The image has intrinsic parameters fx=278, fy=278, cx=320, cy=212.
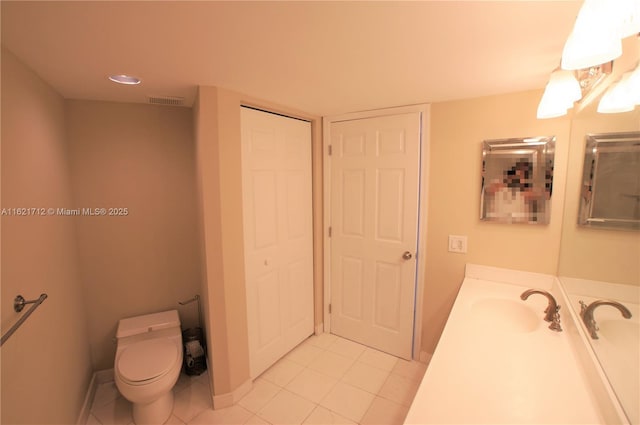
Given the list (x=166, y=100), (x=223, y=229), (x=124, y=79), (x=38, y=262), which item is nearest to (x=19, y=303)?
(x=38, y=262)

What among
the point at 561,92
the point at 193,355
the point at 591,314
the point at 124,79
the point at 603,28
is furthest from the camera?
the point at 193,355

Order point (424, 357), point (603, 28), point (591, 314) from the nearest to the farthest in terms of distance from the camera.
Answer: point (603, 28)
point (591, 314)
point (424, 357)

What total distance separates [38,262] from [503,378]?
222 cm

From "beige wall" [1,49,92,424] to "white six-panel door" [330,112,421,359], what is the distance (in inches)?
78.5

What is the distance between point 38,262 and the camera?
1435 mm

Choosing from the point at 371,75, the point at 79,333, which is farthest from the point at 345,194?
the point at 79,333

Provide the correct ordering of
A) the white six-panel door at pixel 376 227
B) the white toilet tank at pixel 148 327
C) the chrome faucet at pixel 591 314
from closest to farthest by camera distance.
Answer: the chrome faucet at pixel 591 314 → the white toilet tank at pixel 148 327 → the white six-panel door at pixel 376 227

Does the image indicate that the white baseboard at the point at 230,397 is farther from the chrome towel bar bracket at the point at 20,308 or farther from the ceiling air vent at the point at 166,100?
the ceiling air vent at the point at 166,100

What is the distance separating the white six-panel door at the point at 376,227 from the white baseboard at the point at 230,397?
1066mm

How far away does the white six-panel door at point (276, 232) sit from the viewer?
82.4 inches

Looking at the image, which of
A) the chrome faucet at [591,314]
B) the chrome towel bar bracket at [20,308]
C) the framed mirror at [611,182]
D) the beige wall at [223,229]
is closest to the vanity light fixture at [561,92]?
the framed mirror at [611,182]

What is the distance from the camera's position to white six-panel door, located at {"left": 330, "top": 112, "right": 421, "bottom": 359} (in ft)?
7.55

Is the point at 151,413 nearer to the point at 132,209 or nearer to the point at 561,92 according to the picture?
the point at 132,209

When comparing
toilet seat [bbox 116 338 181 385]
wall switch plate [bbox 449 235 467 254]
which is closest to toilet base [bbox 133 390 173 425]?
toilet seat [bbox 116 338 181 385]
